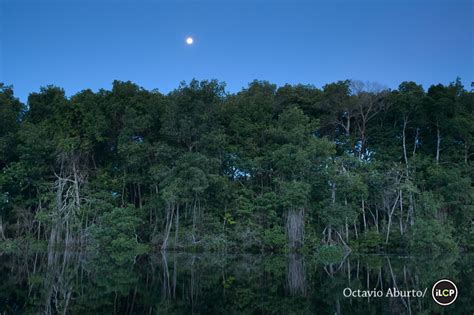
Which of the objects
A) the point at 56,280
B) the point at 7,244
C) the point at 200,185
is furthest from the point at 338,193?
the point at 7,244

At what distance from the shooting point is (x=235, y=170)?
88.3 ft

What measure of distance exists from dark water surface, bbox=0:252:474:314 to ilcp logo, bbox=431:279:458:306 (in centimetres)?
16

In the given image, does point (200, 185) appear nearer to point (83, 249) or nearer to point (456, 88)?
point (83, 249)

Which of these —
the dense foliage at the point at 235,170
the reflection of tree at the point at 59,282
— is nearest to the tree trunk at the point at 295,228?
the dense foliage at the point at 235,170

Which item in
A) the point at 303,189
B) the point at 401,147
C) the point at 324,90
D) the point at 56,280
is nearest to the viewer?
the point at 56,280

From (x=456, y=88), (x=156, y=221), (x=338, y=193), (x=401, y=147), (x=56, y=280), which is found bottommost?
(x=56, y=280)

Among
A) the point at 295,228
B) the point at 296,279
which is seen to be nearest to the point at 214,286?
the point at 296,279

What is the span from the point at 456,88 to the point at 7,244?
30766 millimetres

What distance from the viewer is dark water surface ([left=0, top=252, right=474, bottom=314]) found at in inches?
351

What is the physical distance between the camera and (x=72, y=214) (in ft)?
78.6

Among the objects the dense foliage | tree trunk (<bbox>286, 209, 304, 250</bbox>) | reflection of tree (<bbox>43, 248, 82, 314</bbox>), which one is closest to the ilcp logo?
reflection of tree (<bbox>43, 248, 82, 314</bbox>)

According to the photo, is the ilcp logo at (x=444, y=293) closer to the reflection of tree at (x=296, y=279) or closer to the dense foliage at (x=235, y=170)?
the reflection of tree at (x=296, y=279)

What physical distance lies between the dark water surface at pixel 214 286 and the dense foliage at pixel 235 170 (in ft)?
18.3

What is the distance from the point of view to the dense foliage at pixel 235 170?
23312 millimetres
